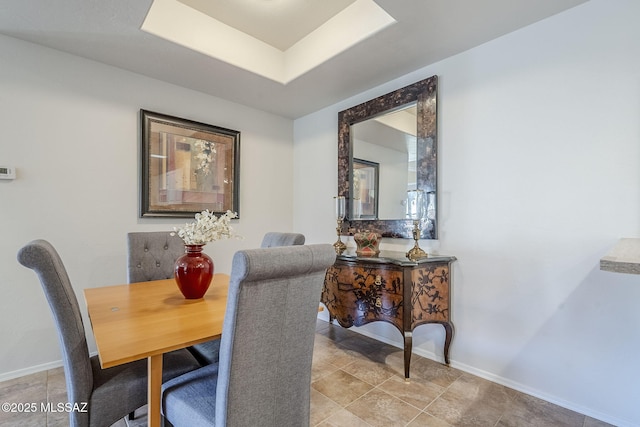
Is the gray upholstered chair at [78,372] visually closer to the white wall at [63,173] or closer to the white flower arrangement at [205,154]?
the white wall at [63,173]

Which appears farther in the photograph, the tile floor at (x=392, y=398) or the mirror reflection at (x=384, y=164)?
the mirror reflection at (x=384, y=164)

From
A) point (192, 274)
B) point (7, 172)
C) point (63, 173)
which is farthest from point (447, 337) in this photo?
point (7, 172)

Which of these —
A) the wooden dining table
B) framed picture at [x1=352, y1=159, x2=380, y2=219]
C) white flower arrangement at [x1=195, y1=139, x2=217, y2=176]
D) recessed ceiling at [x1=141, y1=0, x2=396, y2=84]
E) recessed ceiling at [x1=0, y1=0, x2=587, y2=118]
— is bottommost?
the wooden dining table

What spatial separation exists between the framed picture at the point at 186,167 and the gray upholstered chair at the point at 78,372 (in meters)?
1.65

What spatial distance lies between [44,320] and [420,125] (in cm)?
336

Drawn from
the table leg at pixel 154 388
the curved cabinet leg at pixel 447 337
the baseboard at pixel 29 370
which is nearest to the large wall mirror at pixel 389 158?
the curved cabinet leg at pixel 447 337

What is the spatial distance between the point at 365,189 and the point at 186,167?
5.87 feet

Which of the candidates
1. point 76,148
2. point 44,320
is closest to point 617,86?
point 76,148

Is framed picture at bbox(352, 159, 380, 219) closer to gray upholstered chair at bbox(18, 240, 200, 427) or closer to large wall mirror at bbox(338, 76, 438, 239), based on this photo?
large wall mirror at bbox(338, 76, 438, 239)

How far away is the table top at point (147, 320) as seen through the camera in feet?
3.20

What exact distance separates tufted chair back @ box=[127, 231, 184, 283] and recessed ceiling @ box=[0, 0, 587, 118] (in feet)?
4.71

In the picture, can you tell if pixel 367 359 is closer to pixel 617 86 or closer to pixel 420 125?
pixel 420 125

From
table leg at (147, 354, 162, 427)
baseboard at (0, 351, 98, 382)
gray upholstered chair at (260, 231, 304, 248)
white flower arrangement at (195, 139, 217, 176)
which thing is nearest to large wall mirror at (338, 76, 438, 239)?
gray upholstered chair at (260, 231, 304, 248)

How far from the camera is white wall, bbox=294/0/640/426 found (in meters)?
1.65
